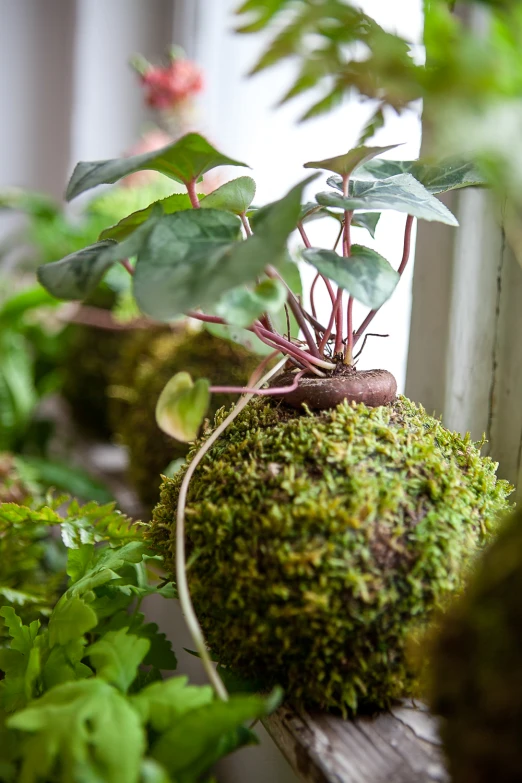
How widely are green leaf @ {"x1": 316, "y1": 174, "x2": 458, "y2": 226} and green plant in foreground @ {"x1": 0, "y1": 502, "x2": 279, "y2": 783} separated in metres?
0.38

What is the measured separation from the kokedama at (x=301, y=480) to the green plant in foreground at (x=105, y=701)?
0.04 metres

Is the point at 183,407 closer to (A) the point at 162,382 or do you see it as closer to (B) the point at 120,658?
(B) the point at 120,658

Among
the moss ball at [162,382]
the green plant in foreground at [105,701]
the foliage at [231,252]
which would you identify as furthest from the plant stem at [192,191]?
the moss ball at [162,382]

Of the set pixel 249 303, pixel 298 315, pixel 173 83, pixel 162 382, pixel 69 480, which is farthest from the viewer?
pixel 173 83

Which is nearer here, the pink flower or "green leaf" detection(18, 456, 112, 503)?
"green leaf" detection(18, 456, 112, 503)

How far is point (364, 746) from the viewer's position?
0.50 m

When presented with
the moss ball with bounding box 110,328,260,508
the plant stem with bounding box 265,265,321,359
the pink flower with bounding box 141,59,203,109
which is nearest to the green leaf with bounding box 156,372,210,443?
the plant stem with bounding box 265,265,321,359

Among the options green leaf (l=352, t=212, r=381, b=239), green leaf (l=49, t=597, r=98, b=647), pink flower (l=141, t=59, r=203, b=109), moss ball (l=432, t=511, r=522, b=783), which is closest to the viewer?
moss ball (l=432, t=511, r=522, b=783)

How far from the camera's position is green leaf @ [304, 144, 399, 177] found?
558mm

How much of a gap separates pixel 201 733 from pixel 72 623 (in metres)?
0.18

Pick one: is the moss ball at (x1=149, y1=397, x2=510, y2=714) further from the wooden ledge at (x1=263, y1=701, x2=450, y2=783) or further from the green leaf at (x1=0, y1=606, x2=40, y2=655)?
the green leaf at (x1=0, y1=606, x2=40, y2=655)

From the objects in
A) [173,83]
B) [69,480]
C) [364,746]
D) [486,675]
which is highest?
[173,83]

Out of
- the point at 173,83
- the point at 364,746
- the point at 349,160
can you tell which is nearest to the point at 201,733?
the point at 364,746

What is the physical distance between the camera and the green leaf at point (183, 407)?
1.71ft
